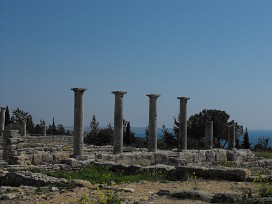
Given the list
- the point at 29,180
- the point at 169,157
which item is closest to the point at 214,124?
the point at 169,157

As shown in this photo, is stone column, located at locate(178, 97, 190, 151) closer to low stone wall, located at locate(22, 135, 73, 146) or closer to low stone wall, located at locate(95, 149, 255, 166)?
low stone wall, located at locate(95, 149, 255, 166)

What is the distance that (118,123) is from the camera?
22.5 metres

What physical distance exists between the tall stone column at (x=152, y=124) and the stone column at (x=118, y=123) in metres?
2.15

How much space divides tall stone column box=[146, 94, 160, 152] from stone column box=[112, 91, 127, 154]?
215 cm

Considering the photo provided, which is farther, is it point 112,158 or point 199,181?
point 112,158

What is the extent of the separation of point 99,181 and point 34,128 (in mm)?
49046

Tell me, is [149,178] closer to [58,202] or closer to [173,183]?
[173,183]

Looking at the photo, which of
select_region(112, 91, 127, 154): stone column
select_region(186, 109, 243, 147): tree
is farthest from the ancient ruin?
select_region(186, 109, 243, 147): tree

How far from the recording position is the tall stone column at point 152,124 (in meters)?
24.0

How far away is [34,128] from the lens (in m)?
61.0

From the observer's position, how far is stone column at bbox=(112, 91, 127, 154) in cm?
2231

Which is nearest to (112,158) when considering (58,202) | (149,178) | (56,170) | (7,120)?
(56,170)

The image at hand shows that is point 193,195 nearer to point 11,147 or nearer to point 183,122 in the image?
point 11,147

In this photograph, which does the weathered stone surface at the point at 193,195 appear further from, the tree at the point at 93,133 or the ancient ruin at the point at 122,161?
the tree at the point at 93,133
